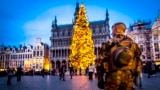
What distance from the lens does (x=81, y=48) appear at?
38.8 m

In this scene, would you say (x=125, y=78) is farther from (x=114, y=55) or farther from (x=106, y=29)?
(x=106, y=29)

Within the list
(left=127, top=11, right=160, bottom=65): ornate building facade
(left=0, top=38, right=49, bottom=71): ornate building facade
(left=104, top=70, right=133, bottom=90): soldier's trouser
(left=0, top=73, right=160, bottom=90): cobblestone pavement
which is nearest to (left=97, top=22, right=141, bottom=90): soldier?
(left=104, top=70, right=133, bottom=90): soldier's trouser

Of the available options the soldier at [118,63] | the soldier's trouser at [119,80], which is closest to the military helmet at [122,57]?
the soldier at [118,63]

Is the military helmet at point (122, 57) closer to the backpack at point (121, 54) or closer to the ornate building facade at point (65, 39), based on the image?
the backpack at point (121, 54)

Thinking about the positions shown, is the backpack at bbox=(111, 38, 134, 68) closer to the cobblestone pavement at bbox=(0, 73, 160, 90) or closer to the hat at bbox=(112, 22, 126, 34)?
the hat at bbox=(112, 22, 126, 34)

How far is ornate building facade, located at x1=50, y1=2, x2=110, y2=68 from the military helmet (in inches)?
3200

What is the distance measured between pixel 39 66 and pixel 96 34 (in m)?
24.6

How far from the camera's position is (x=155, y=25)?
64.1 m

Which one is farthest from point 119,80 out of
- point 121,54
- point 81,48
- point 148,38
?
point 148,38

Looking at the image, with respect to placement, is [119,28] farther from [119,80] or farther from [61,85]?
[61,85]

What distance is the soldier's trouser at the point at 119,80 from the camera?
12.3 ft

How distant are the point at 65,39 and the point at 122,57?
87145 mm

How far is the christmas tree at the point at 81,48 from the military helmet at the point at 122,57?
1359 inches

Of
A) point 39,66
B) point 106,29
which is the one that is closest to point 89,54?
point 106,29
